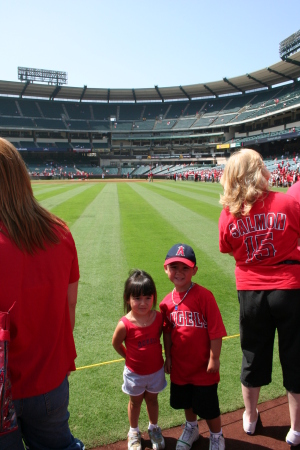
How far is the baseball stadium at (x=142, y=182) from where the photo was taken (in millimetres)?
3037

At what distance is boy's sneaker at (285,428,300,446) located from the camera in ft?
8.36

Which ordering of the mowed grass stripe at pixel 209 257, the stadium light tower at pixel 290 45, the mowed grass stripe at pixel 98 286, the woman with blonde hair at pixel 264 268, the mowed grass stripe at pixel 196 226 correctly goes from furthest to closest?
the stadium light tower at pixel 290 45, the mowed grass stripe at pixel 196 226, the mowed grass stripe at pixel 209 257, the mowed grass stripe at pixel 98 286, the woman with blonde hair at pixel 264 268

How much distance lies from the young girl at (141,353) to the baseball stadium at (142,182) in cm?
16

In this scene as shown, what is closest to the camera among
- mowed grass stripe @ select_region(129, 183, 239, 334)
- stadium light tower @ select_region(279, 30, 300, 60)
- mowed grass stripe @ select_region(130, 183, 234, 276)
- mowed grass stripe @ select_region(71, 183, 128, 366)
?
mowed grass stripe @ select_region(71, 183, 128, 366)

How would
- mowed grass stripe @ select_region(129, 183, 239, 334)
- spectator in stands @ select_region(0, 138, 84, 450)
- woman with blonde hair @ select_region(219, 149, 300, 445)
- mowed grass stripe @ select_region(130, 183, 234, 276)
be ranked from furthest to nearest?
1. mowed grass stripe @ select_region(130, 183, 234, 276)
2. mowed grass stripe @ select_region(129, 183, 239, 334)
3. woman with blonde hair @ select_region(219, 149, 300, 445)
4. spectator in stands @ select_region(0, 138, 84, 450)

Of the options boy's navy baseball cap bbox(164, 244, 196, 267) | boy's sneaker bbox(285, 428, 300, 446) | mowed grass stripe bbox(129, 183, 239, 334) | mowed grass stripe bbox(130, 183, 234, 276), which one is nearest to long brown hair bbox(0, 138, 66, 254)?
boy's navy baseball cap bbox(164, 244, 196, 267)

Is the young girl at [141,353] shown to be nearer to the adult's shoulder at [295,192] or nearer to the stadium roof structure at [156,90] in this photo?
the adult's shoulder at [295,192]

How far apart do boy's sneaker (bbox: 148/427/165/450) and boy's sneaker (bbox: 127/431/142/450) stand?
96 millimetres

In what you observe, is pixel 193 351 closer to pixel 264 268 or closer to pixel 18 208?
pixel 264 268

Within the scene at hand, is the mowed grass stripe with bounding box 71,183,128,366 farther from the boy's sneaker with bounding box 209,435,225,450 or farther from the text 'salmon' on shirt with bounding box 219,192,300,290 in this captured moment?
the text 'salmon' on shirt with bounding box 219,192,300,290

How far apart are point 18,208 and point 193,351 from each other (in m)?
1.70

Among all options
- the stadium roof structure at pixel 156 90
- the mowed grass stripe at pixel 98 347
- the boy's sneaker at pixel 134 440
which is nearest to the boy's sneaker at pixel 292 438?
the boy's sneaker at pixel 134 440

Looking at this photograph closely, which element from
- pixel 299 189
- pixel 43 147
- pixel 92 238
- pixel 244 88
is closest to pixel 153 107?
pixel 244 88

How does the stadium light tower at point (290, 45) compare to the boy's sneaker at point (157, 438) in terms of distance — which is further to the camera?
the stadium light tower at point (290, 45)
